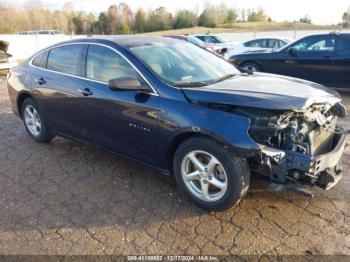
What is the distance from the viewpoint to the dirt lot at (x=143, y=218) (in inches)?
105

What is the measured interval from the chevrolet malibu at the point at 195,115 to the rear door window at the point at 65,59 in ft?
0.05

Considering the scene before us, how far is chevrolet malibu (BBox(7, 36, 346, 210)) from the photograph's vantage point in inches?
107

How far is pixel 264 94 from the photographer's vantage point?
2.83 meters

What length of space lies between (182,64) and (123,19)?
65.6 m

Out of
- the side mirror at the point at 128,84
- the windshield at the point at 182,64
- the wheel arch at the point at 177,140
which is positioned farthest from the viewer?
the windshield at the point at 182,64

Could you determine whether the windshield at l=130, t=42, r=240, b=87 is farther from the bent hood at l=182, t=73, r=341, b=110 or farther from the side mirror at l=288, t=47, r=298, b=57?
the side mirror at l=288, t=47, r=298, b=57

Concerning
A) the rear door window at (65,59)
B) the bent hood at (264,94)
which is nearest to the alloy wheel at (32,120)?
the rear door window at (65,59)

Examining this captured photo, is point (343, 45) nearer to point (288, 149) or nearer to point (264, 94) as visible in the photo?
point (264, 94)

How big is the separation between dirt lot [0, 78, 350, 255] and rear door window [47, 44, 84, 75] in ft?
4.20

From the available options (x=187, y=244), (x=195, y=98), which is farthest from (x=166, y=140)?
(x=187, y=244)

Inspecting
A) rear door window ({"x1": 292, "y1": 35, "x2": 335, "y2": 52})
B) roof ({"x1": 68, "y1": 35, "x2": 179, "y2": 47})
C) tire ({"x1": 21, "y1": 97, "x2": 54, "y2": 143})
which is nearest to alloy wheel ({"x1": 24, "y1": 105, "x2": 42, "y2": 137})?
tire ({"x1": 21, "y1": 97, "x2": 54, "y2": 143})

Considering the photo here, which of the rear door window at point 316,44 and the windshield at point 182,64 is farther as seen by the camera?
the rear door window at point 316,44

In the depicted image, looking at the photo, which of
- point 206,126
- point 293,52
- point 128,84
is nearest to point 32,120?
point 128,84

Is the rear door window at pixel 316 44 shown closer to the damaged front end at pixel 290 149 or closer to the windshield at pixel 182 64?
the windshield at pixel 182 64
